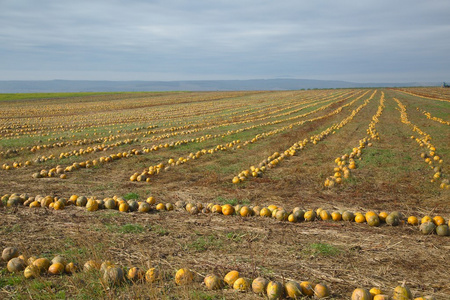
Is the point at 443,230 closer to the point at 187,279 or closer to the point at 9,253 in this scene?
the point at 187,279

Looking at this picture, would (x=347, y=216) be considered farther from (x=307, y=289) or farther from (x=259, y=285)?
(x=259, y=285)

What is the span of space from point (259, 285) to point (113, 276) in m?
1.83

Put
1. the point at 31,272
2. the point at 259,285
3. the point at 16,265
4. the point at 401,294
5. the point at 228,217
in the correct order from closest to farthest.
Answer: the point at 401,294 → the point at 259,285 → the point at 31,272 → the point at 16,265 → the point at 228,217

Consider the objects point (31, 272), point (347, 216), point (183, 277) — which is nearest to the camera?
point (183, 277)

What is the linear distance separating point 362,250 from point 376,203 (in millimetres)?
2755

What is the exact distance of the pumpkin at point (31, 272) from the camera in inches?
177

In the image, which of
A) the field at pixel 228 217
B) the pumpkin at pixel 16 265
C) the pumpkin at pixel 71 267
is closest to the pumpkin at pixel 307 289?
the field at pixel 228 217

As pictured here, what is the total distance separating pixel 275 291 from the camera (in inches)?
157

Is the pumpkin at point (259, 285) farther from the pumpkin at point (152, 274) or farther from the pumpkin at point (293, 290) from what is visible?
the pumpkin at point (152, 274)

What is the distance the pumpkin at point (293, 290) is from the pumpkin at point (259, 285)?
252 millimetres

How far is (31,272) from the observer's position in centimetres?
457

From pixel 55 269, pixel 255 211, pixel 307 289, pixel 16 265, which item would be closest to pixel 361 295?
pixel 307 289

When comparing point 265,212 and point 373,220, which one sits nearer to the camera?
point 373,220

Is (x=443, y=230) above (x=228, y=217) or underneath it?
above
